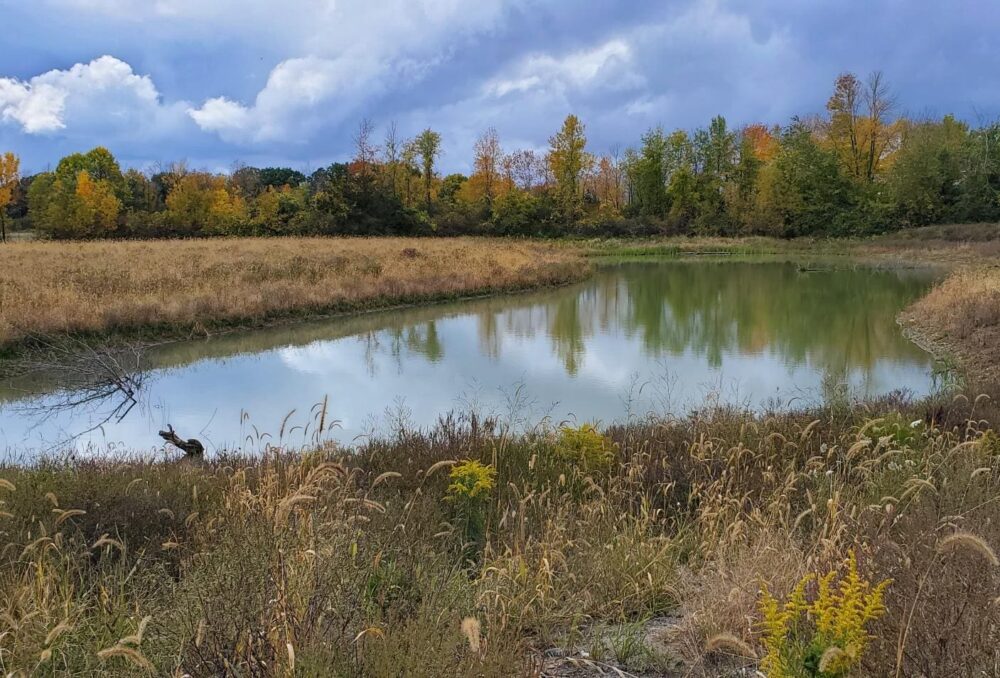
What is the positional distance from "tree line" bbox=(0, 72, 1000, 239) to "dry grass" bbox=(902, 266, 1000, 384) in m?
31.2

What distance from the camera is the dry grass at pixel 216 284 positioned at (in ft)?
45.9

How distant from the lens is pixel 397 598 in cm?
275

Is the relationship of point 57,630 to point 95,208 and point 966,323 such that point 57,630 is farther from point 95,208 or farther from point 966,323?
point 95,208

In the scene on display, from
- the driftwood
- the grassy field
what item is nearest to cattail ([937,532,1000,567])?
the grassy field

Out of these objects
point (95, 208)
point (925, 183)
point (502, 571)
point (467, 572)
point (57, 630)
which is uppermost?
point (95, 208)

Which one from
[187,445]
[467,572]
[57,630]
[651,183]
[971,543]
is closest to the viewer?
[57,630]

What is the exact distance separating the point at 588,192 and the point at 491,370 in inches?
2409

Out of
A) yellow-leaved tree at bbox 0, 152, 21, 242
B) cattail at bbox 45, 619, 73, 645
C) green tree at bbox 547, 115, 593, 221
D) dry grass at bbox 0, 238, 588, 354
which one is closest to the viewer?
cattail at bbox 45, 619, 73, 645

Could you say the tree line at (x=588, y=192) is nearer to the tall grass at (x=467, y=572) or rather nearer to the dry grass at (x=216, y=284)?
the dry grass at (x=216, y=284)

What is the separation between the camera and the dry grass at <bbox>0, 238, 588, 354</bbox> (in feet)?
45.9

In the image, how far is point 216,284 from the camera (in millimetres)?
18344

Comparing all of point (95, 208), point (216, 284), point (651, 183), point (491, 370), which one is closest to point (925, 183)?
point (651, 183)

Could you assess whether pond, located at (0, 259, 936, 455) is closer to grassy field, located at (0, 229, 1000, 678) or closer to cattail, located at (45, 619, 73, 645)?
grassy field, located at (0, 229, 1000, 678)

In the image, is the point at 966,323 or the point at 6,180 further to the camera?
the point at 6,180
